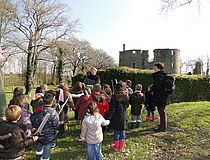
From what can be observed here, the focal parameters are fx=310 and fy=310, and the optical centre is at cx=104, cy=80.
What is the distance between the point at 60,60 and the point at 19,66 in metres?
9.79

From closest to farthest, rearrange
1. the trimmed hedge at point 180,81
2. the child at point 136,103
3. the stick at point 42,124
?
the stick at point 42,124 → the child at point 136,103 → the trimmed hedge at point 180,81

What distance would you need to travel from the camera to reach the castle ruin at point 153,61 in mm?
50125

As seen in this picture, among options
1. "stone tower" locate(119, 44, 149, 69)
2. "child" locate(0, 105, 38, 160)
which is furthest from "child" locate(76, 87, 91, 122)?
"stone tower" locate(119, 44, 149, 69)

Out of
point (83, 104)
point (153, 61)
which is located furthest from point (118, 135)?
point (153, 61)

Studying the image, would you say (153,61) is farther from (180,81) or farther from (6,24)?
(180,81)

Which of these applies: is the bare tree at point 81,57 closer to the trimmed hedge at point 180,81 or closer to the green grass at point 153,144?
the trimmed hedge at point 180,81

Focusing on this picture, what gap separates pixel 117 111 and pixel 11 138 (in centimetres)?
329

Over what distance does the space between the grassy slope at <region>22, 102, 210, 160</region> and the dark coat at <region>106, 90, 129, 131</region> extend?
686mm

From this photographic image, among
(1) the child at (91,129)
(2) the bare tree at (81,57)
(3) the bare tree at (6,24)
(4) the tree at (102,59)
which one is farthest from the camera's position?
(4) the tree at (102,59)

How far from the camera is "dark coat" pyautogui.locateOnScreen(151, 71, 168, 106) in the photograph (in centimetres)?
886

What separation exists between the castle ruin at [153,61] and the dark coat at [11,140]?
46.5 m

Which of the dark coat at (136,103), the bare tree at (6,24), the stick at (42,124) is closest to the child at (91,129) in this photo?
the stick at (42,124)

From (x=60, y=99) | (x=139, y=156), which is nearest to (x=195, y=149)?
(x=139, y=156)

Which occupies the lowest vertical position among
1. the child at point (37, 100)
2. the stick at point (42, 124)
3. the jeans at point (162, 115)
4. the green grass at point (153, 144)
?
the green grass at point (153, 144)
